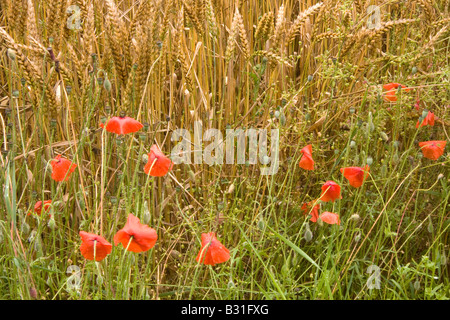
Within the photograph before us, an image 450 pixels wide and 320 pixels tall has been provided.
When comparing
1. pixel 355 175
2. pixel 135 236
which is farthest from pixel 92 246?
pixel 355 175

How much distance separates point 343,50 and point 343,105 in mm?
170

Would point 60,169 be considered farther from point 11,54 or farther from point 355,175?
point 355,175

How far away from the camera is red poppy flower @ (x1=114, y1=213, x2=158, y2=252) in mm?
1027

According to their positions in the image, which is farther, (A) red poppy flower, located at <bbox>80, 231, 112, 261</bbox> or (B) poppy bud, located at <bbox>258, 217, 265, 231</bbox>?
(B) poppy bud, located at <bbox>258, 217, 265, 231</bbox>

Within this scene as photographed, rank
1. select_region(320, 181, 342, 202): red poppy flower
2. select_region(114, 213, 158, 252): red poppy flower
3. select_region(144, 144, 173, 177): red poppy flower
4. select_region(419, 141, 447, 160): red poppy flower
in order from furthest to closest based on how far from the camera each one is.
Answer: select_region(419, 141, 447, 160): red poppy flower
select_region(320, 181, 342, 202): red poppy flower
select_region(144, 144, 173, 177): red poppy flower
select_region(114, 213, 158, 252): red poppy flower

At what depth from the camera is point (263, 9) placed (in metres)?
1.88

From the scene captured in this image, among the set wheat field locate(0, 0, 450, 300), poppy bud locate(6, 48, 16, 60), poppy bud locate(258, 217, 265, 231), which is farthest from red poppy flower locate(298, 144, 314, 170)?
poppy bud locate(6, 48, 16, 60)

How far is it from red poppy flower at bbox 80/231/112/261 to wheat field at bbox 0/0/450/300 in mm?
106

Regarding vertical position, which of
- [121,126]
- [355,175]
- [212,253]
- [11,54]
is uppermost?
[11,54]

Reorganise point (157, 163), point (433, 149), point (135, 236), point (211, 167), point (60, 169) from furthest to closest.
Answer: point (211, 167) → point (433, 149) → point (60, 169) → point (157, 163) → point (135, 236)

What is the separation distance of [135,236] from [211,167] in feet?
→ 2.20

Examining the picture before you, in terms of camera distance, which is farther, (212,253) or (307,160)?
(307,160)

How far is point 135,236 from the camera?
1.03 metres

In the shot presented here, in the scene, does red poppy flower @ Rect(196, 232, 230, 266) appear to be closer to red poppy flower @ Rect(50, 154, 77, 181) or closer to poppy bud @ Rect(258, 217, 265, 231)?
poppy bud @ Rect(258, 217, 265, 231)
